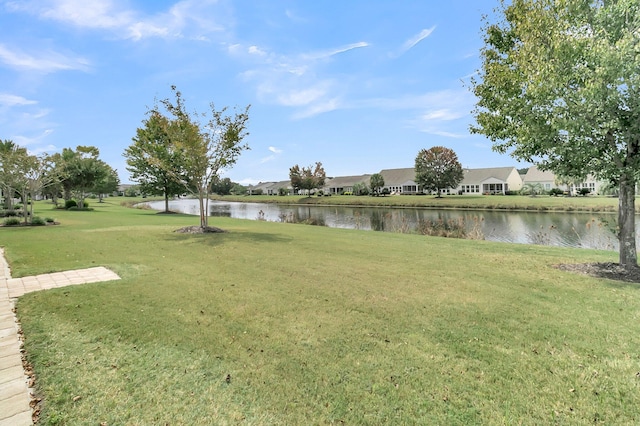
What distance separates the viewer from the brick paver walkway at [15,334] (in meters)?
2.71

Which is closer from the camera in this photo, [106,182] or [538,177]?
[106,182]

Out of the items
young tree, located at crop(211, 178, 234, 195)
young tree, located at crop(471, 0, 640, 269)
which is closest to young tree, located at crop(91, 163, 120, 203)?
young tree, located at crop(211, 178, 234, 195)

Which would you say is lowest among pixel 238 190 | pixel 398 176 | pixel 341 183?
pixel 238 190

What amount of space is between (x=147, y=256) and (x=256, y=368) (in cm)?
688

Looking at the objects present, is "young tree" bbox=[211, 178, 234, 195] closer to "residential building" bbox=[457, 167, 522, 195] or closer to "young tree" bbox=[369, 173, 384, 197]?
"young tree" bbox=[369, 173, 384, 197]

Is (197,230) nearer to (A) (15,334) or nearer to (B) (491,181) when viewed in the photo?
(A) (15,334)

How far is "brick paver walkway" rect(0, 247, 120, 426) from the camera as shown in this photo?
2.71 metres

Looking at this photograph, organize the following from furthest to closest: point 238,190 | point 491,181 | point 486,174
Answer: point 238,190, point 486,174, point 491,181

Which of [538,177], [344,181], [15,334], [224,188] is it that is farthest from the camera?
[224,188]

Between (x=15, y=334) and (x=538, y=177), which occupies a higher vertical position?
(x=538, y=177)

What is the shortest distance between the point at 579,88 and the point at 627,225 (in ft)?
11.2

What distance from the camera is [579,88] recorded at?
22.6 ft

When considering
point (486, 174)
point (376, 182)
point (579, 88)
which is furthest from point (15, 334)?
point (486, 174)

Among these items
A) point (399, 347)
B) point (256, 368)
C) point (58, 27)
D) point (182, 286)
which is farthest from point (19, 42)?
point (399, 347)
